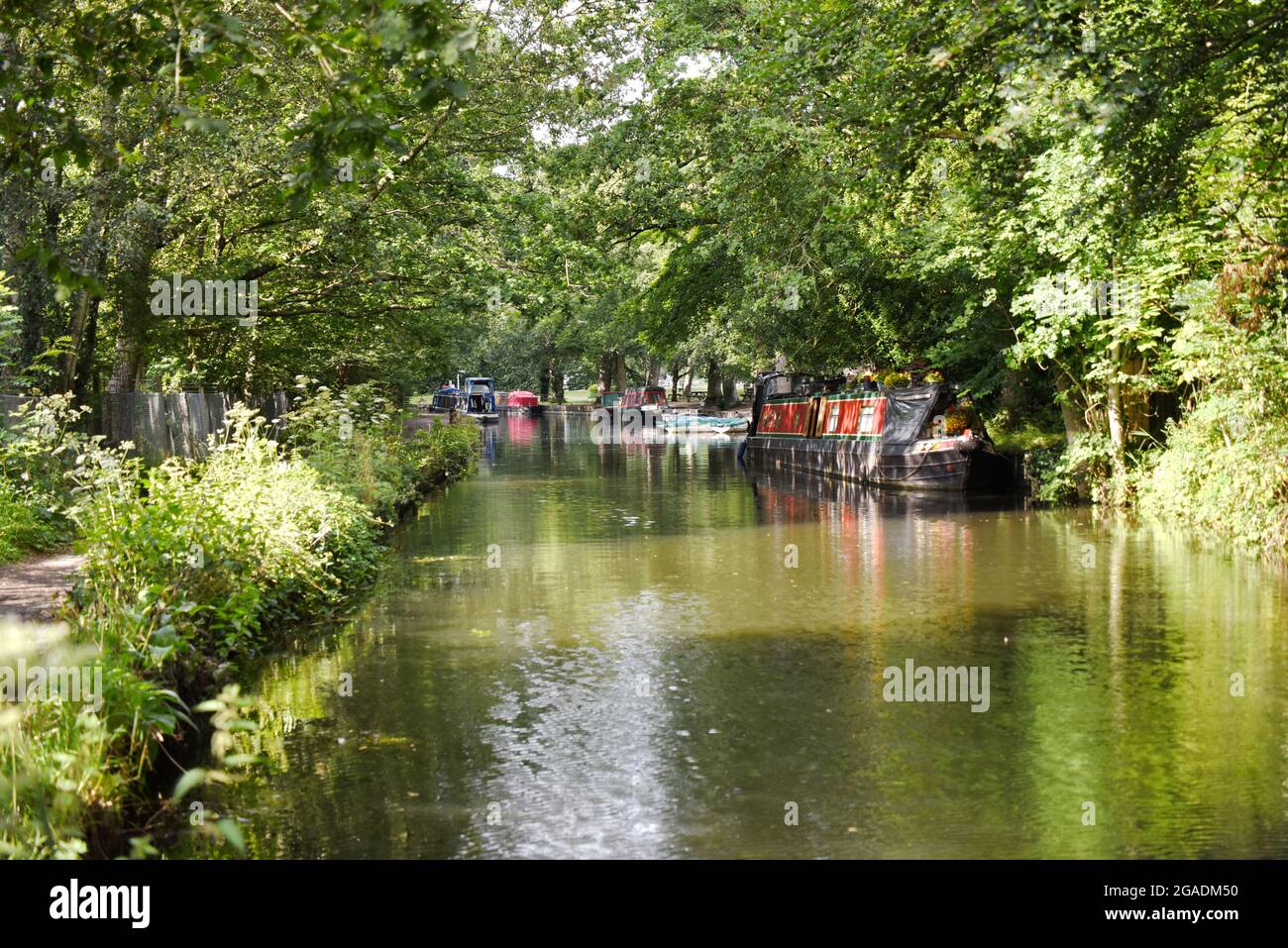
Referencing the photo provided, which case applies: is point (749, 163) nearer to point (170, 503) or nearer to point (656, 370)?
point (170, 503)

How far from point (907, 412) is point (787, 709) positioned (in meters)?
18.5

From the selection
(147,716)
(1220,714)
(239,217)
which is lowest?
(1220,714)

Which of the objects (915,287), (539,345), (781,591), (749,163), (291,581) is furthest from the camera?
(539,345)

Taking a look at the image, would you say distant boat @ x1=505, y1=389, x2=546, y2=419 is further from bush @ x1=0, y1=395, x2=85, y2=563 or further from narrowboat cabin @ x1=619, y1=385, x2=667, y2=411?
bush @ x1=0, y1=395, x2=85, y2=563

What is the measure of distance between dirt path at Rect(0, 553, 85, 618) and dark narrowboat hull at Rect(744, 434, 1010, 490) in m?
17.1

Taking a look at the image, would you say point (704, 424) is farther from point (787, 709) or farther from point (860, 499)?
point (787, 709)

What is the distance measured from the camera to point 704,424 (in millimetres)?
58125

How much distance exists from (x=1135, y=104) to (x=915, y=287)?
2071 cm

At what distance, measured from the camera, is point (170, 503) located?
965 cm

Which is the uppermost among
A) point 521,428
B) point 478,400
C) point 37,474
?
point 478,400

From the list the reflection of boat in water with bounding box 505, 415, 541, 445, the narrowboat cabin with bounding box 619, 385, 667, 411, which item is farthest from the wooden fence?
the narrowboat cabin with bounding box 619, 385, 667, 411

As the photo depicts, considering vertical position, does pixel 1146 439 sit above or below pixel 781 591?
above

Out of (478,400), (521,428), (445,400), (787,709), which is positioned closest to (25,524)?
(787,709)

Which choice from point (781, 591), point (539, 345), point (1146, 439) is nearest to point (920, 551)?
point (781, 591)
